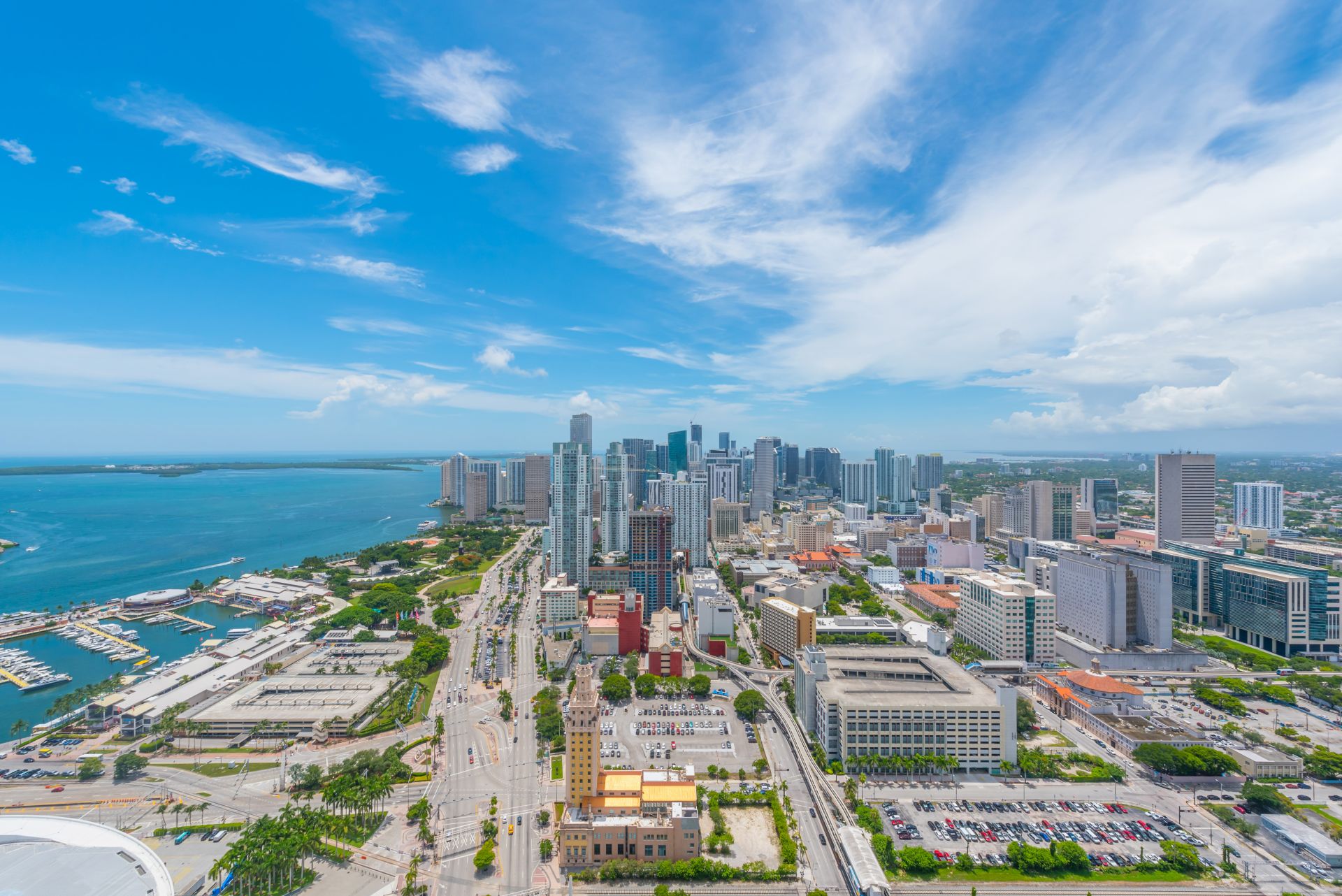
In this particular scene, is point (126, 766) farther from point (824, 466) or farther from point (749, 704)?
point (824, 466)

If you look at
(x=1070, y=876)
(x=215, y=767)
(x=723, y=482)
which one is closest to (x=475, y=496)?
(x=723, y=482)

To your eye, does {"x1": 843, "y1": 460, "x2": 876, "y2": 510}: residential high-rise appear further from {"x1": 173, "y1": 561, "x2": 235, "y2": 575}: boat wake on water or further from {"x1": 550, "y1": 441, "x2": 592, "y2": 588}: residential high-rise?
{"x1": 173, "y1": 561, "x2": 235, "y2": 575}: boat wake on water

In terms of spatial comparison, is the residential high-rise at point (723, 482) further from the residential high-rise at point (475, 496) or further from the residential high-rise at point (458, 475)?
the residential high-rise at point (458, 475)

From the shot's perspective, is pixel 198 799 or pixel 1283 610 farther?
pixel 1283 610

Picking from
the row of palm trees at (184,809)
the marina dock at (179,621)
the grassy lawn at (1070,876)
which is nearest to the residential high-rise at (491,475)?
the marina dock at (179,621)

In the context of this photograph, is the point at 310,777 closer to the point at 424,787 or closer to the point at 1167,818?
the point at 424,787

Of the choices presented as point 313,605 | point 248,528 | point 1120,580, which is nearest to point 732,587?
point 1120,580
